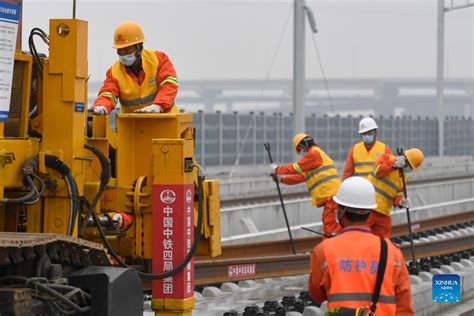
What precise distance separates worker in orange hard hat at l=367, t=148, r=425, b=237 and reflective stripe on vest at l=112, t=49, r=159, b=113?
16.5 feet

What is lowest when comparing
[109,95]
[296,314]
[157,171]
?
[296,314]

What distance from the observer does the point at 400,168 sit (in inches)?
575

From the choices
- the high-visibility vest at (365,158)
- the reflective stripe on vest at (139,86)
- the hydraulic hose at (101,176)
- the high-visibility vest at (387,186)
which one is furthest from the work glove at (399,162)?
the hydraulic hose at (101,176)

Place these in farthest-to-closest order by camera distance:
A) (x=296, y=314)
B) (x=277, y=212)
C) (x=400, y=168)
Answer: (x=277, y=212) → (x=400, y=168) → (x=296, y=314)

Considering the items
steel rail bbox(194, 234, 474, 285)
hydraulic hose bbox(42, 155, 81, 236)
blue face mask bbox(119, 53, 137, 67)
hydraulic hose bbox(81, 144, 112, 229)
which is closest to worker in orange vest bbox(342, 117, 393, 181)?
steel rail bbox(194, 234, 474, 285)

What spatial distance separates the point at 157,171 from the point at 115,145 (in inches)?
26.1

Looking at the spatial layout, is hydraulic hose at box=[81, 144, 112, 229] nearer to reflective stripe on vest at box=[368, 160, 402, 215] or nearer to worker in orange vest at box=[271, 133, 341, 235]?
reflective stripe on vest at box=[368, 160, 402, 215]

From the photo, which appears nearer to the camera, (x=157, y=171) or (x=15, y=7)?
(x=15, y=7)

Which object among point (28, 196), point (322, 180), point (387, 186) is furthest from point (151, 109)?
point (322, 180)

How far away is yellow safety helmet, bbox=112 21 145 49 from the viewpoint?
9.66m

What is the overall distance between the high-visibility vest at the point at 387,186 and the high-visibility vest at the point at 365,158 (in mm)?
167

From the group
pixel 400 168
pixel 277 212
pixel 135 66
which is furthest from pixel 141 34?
pixel 277 212

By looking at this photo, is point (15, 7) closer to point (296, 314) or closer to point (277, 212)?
point (296, 314)

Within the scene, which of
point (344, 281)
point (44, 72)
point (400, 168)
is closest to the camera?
point (344, 281)
